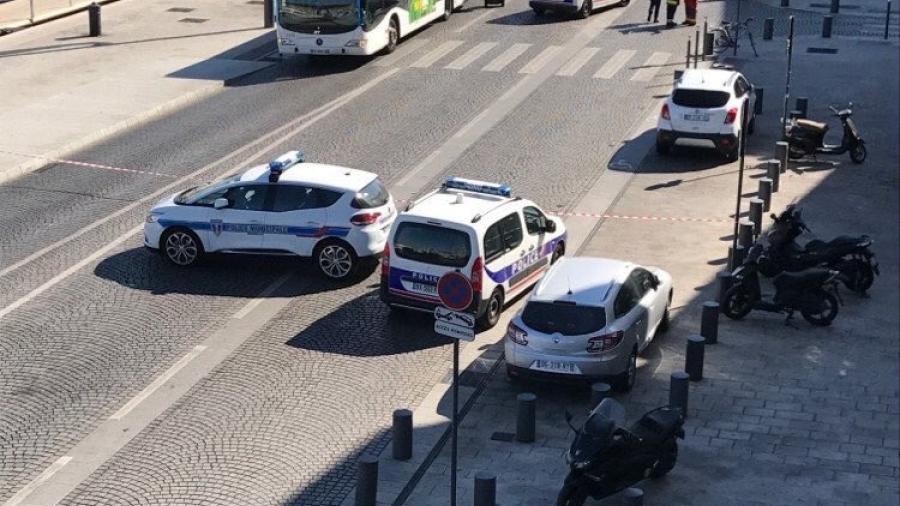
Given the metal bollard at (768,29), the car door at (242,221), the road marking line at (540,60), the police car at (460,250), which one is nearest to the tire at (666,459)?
the police car at (460,250)

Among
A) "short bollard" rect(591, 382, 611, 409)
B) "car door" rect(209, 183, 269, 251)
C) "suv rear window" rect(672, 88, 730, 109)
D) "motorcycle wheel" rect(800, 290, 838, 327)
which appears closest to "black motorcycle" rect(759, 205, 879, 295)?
"motorcycle wheel" rect(800, 290, 838, 327)

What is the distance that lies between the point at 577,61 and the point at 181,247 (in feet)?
56.2

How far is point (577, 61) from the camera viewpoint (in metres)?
38.0

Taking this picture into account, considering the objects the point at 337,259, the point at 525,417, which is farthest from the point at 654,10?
the point at 525,417

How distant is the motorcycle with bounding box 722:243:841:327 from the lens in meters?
21.2

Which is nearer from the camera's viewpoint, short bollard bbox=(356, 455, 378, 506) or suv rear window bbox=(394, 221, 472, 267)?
short bollard bbox=(356, 455, 378, 506)

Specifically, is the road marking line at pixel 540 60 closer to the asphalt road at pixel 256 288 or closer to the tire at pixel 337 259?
the asphalt road at pixel 256 288

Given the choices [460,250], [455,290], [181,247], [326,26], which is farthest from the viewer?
[326,26]

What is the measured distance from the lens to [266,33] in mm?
41000

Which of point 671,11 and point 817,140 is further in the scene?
point 671,11

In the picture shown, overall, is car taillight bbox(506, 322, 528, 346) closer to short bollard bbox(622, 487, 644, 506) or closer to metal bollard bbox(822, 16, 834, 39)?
short bollard bbox(622, 487, 644, 506)

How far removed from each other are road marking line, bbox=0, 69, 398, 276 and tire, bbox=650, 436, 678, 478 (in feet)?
35.2

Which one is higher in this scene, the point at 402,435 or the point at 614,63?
the point at 614,63

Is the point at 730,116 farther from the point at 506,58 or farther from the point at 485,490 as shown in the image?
the point at 485,490
